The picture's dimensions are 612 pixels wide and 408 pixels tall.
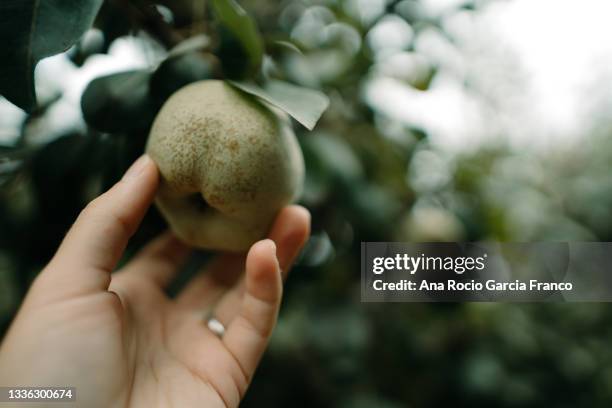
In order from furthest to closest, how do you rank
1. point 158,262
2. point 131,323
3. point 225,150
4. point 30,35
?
point 158,262 < point 131,323 < point 225,150 < point 30,35

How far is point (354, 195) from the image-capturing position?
982 millimetres

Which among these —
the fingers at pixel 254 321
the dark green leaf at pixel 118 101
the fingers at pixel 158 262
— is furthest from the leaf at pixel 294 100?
the fingers at pixel 158 262

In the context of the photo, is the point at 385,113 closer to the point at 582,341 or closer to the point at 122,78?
the point at 122,78

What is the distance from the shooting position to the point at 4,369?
1.85 ft

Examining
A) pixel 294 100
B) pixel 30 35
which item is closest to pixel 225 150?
pixel 294 100

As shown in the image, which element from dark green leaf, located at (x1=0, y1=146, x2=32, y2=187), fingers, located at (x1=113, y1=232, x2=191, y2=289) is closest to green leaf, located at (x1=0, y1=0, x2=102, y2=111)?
dark green leaf, located at (x1=0, y1=146, x2=32, y2=187)

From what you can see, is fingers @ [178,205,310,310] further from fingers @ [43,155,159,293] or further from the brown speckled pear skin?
fingers @ [43,155,159,293]

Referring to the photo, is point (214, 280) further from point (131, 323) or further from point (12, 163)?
point (12, 163)

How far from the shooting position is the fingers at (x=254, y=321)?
0.70m

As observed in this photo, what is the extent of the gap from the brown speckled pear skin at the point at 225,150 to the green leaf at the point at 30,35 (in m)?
0.16

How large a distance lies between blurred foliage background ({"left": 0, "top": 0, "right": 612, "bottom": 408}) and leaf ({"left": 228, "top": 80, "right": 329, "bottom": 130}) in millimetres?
51

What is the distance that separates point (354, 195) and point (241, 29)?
0.44 meters

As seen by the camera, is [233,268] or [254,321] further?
[233,268]

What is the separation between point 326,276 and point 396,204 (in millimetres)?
242
